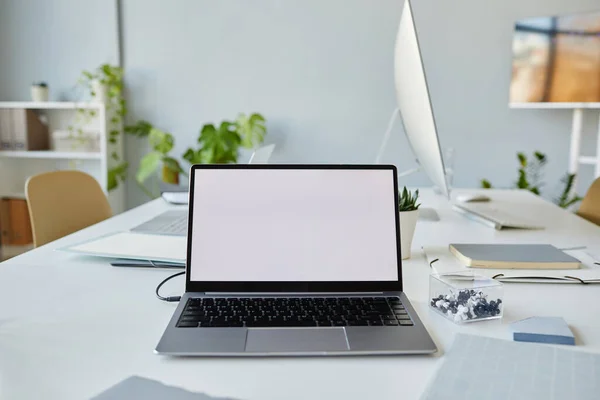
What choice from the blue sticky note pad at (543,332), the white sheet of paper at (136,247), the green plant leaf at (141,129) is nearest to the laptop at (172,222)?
the white sheet of paper at (136,247)

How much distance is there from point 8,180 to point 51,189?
93.0 inches

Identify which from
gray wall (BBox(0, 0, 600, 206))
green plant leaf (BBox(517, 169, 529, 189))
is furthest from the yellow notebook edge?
gray wall (BBox(0, 0, 600, 206))

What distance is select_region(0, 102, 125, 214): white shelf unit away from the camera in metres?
3.57

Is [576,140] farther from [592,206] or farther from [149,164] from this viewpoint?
[149,164]

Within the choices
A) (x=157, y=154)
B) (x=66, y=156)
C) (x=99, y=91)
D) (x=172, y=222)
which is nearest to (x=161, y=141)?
(x=157, y=154)

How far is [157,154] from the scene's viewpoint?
3561mm

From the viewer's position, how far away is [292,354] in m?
0.75

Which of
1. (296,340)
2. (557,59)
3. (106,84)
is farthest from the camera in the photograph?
(106,84)

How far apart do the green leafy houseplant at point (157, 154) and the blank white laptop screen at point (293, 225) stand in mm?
2626

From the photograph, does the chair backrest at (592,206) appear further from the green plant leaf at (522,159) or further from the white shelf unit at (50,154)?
the white shelf unit at (50,154)

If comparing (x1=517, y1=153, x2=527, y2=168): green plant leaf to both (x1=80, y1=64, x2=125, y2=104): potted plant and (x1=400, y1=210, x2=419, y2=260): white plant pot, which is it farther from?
(x1=80, y1=64, x2=125, y2=104): potted plant

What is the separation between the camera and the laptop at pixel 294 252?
0.85 meters

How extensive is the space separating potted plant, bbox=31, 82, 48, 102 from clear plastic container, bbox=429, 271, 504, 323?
340cm

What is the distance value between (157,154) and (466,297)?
293 cm
